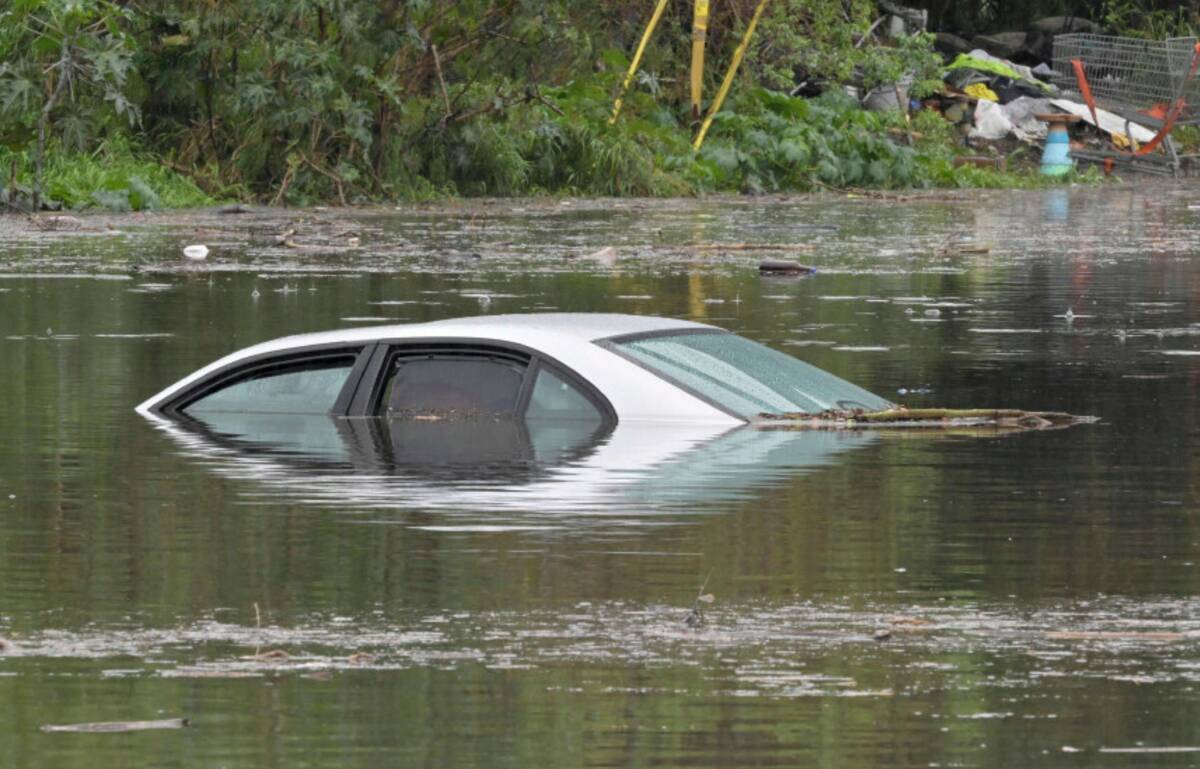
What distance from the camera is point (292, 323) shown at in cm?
1762

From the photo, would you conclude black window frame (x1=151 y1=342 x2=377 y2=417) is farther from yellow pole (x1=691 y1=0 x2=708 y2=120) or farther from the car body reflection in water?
yellow pole (x1=691 y1=0 x2=708 y2=120)

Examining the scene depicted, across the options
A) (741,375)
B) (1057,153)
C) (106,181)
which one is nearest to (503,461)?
(741,375)

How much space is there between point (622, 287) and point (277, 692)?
15.0m

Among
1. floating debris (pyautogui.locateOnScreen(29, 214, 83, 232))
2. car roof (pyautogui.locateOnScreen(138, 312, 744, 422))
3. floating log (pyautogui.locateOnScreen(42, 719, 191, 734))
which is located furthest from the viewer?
floating debris (pyautogui.locateOnScreen(29, 214, 83, 232))

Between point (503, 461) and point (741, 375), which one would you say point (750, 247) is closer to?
point (741, 375)

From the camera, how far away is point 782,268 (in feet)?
76.2

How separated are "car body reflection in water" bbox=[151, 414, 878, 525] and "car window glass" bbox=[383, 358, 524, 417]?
92mm

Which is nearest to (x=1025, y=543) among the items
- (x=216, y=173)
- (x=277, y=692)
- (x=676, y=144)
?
(x=277, y=692)

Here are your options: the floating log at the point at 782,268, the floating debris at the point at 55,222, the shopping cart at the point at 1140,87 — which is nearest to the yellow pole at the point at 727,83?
Result: the shopping cart at the point at 1140,87

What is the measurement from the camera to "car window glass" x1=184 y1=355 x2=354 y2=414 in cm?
1245

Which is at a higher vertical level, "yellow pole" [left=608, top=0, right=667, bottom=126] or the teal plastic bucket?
"yellow pole" [left=608, top=0, right=667, bottom=126]

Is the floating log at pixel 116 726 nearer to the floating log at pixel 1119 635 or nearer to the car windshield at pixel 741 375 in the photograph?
the floating log at pixel 1119 635

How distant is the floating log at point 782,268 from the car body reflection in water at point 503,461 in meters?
10.9

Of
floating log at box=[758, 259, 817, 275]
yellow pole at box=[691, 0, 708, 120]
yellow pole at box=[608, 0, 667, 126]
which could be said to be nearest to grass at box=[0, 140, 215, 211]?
yellow pole at box=[608, 0, 667, 126]
